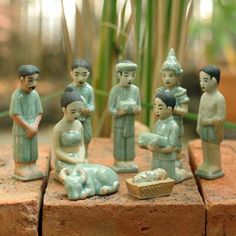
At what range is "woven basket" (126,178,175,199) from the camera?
63.3 inches

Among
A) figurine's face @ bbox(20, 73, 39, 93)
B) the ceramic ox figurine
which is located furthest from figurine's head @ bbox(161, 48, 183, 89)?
figurine's face @ bbox(20, 73, 39, 93)

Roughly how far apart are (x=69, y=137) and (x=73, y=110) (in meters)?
0.08

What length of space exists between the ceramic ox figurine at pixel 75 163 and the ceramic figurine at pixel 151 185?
0.20 ft

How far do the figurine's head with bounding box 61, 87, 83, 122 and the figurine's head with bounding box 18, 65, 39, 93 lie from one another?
93mm

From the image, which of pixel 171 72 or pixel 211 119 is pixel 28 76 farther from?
pixel 211 119

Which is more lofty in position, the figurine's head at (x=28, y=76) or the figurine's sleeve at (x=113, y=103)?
the figurine's head at (x=28, y=76)

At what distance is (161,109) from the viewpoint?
5.44 ft

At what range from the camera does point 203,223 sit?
1.61 metres

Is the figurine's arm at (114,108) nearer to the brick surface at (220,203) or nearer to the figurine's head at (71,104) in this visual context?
the figurine's head at (71,104)

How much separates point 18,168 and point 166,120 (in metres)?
0.43

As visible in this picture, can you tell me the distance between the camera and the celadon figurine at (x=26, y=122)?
170 cm

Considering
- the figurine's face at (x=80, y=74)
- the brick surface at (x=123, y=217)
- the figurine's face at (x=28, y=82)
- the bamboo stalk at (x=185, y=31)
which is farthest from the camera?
the bamboo stalk at (x=185, y=31)

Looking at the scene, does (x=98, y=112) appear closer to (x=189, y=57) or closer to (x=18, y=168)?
(x=18, y=168)

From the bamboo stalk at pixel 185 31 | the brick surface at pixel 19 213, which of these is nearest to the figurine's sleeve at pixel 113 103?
the brick surface at pixel 19 213
